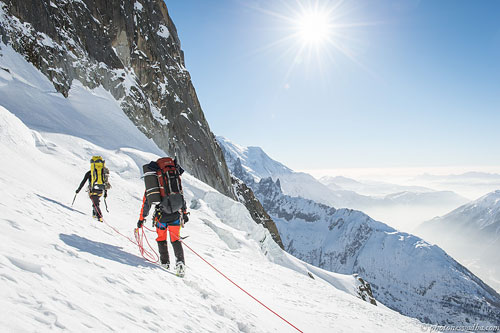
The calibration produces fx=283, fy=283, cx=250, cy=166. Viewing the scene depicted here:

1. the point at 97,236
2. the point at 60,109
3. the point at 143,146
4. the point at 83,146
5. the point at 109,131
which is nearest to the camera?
the point at 97,236

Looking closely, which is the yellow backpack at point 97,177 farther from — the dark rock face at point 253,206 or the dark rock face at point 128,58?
the dark rock face at point 253,206

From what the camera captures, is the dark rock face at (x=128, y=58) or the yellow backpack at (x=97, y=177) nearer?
the yellow backpack at (x=97, y=177)

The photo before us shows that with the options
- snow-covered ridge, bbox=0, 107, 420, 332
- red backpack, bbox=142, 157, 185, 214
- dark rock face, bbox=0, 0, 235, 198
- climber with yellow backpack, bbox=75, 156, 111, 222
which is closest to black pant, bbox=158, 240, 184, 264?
snow-covered ridge, bbox=0, 107, 420, 332

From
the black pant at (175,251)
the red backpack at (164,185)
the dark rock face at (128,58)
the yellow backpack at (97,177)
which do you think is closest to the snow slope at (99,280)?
the black pant at (175,251)

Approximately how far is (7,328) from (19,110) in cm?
A: 2302

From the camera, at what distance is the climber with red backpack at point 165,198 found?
20.1 ft

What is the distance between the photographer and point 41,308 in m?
2.68

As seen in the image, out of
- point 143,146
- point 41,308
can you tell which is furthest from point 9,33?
point 41,308

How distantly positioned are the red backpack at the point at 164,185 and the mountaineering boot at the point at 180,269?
3.91 ft

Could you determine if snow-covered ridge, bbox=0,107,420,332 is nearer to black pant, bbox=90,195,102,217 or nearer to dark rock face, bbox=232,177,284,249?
black pant, bbox=90,195,102,217

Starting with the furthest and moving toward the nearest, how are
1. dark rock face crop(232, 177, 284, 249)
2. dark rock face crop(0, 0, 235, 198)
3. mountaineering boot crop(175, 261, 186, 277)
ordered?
dark rock face crop(232, 177, 284, 249), dark rock face crop(0, 0, 235, 198), mountaineering boot crop(175, 261, 186, 277)

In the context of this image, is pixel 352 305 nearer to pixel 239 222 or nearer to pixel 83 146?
pixel 239 222

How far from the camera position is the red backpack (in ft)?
20.0

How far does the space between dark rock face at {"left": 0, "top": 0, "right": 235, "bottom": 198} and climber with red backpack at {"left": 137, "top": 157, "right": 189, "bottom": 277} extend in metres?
27.3
